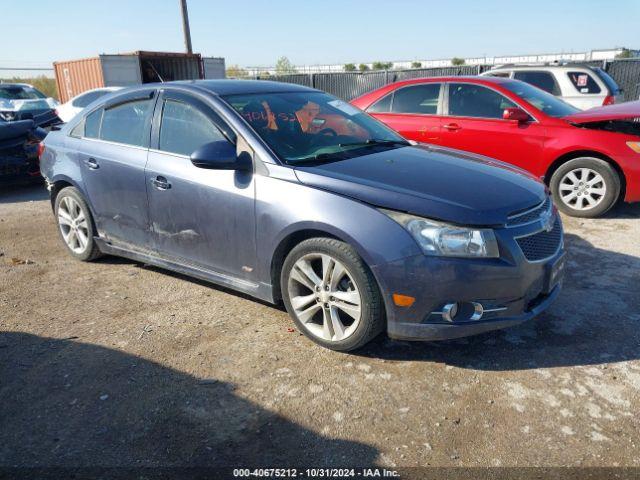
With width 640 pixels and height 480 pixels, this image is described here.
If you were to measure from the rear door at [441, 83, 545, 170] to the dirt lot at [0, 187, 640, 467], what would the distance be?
8.06 ft

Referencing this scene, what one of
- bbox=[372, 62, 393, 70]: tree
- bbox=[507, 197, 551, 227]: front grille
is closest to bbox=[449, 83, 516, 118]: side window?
bbox=[507, 197, 551, 227]: front grille

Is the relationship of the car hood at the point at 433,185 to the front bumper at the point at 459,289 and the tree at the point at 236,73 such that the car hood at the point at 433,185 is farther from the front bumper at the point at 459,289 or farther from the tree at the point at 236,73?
the tree at the point at 236,73

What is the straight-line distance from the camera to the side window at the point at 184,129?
12.6ft

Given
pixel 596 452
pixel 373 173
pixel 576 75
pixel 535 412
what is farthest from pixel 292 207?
pixel 576 75

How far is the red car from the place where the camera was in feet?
19.5

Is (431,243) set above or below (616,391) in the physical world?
above

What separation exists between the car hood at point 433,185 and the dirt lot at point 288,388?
946 mm

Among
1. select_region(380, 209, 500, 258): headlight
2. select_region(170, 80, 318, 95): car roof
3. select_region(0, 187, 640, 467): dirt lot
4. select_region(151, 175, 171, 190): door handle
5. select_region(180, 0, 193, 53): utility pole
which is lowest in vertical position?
select_region(0, 187, 640, 467): dirt lot

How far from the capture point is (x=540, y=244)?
319 centimetres

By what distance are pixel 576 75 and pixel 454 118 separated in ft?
17.0

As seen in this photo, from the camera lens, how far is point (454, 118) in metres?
6.81

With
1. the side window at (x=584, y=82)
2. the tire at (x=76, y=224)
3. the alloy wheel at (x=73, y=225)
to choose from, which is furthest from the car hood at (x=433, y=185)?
the side window at (x=584, y=82)

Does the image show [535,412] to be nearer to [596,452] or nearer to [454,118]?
[596,452]

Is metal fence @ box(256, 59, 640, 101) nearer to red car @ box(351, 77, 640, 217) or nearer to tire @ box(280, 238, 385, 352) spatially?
red car @ box(351, 77, 640, 217)
